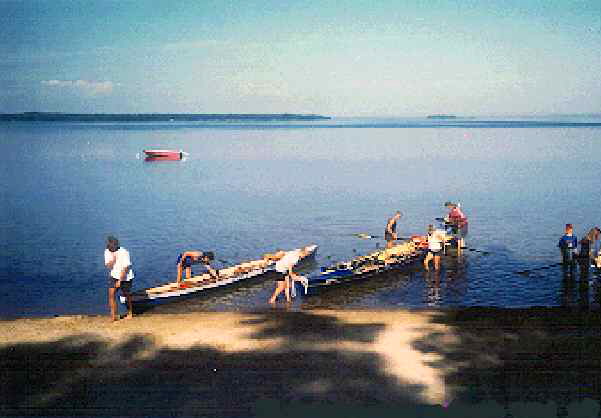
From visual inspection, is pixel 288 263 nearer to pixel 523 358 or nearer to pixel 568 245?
pixel 523 358

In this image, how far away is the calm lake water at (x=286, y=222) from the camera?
2230 cm

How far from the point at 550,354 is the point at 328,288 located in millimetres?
9472

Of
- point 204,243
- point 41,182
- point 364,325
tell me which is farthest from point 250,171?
point 364,325

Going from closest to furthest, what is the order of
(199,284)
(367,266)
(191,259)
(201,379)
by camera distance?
(201,379), (191,259), (199,284), (367,266)

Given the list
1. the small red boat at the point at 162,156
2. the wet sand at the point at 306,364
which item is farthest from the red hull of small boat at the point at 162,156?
the wet sand at the point at 306,364

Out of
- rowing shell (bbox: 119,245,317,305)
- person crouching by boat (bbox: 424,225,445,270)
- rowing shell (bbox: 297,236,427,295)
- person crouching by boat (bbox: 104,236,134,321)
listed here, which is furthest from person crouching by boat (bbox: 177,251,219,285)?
person crouching by boat (bbox: 424,225,445,270)

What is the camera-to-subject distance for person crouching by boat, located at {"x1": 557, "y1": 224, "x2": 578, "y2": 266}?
71.9ft

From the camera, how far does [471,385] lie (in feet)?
39.9

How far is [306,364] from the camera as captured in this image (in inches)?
521

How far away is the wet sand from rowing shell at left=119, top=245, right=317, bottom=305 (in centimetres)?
249

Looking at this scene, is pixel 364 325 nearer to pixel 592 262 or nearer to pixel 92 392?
pixel 92 392

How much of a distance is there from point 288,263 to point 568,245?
10914mm

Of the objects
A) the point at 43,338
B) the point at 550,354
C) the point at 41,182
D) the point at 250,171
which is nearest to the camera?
the point at 550,354

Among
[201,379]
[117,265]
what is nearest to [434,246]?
[117,265]
